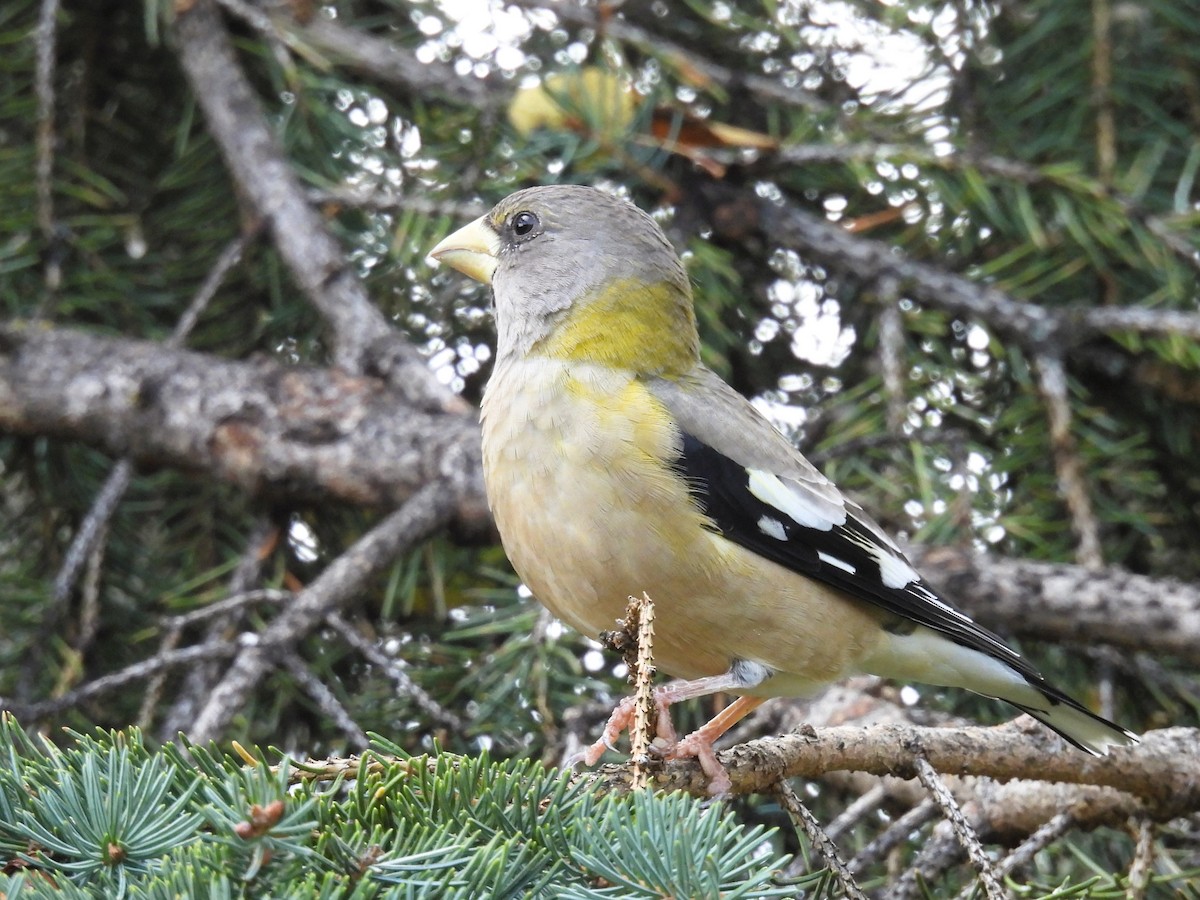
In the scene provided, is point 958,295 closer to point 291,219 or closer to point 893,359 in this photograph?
point 893,359

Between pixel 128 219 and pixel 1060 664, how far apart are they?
2.68 metres

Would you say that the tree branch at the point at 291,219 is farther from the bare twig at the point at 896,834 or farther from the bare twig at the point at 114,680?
the bare twig at the point at 896,834

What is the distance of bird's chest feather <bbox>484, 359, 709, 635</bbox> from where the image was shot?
2471mm

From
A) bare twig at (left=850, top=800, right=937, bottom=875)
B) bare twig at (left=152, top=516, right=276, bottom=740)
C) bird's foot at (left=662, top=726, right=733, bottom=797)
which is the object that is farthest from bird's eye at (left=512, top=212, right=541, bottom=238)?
bare twig at (left=850, top=800, right=937, bottom=875)

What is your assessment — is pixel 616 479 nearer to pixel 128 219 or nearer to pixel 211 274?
pixel 211 274

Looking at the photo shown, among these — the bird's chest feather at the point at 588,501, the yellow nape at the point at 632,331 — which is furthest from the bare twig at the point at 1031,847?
the yellow nape at the point at 632,331


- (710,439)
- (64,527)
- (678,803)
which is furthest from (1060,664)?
(64,527)

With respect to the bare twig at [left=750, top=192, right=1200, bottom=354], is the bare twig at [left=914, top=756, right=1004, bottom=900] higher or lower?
lower

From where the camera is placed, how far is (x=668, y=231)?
136 inches

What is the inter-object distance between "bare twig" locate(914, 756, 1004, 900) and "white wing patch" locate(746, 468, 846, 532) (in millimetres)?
847

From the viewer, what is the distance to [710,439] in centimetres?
276

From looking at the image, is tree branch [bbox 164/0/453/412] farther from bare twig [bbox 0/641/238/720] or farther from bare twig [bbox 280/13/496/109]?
bare twig [bbox 0/641/238/720]

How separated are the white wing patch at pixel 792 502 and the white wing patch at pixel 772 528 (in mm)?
50

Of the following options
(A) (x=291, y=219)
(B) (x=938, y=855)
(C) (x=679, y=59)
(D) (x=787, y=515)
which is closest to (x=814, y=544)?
(D) (x=787, y=515)
